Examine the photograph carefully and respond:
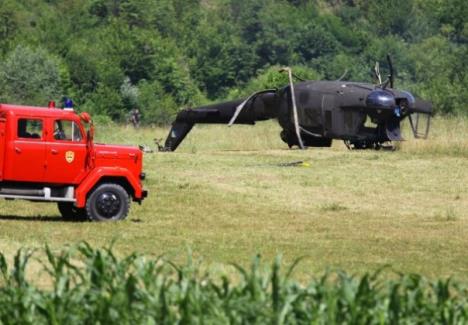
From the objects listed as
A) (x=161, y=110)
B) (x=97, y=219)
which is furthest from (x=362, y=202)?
(x=161, y=110)

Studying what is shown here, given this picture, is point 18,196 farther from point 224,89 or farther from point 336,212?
point 224,89

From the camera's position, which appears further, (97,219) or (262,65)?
(262,65)

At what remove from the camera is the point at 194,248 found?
833 inches

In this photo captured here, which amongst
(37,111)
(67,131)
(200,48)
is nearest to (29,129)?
(37,111)

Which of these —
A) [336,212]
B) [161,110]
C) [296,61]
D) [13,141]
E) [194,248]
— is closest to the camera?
[194,248]

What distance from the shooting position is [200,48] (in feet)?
434

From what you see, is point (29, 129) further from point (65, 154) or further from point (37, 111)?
point (65, 154)

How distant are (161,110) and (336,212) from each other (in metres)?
71.7

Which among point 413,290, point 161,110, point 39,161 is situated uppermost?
point 161,110

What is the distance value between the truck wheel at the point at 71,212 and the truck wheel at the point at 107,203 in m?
0.59

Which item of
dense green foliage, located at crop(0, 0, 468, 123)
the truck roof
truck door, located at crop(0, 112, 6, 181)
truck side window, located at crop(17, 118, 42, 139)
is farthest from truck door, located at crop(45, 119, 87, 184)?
dense green foliage, located at crop(0, 0, 468, 123)

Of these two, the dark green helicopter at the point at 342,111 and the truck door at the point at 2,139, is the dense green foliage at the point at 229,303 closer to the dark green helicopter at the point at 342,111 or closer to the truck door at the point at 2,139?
the truck door at the point at 2,139

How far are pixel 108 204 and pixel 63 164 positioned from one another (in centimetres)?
107

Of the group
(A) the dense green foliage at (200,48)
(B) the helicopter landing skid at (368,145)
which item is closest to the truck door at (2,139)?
(B) the helicopter landing skid at (368,145)
